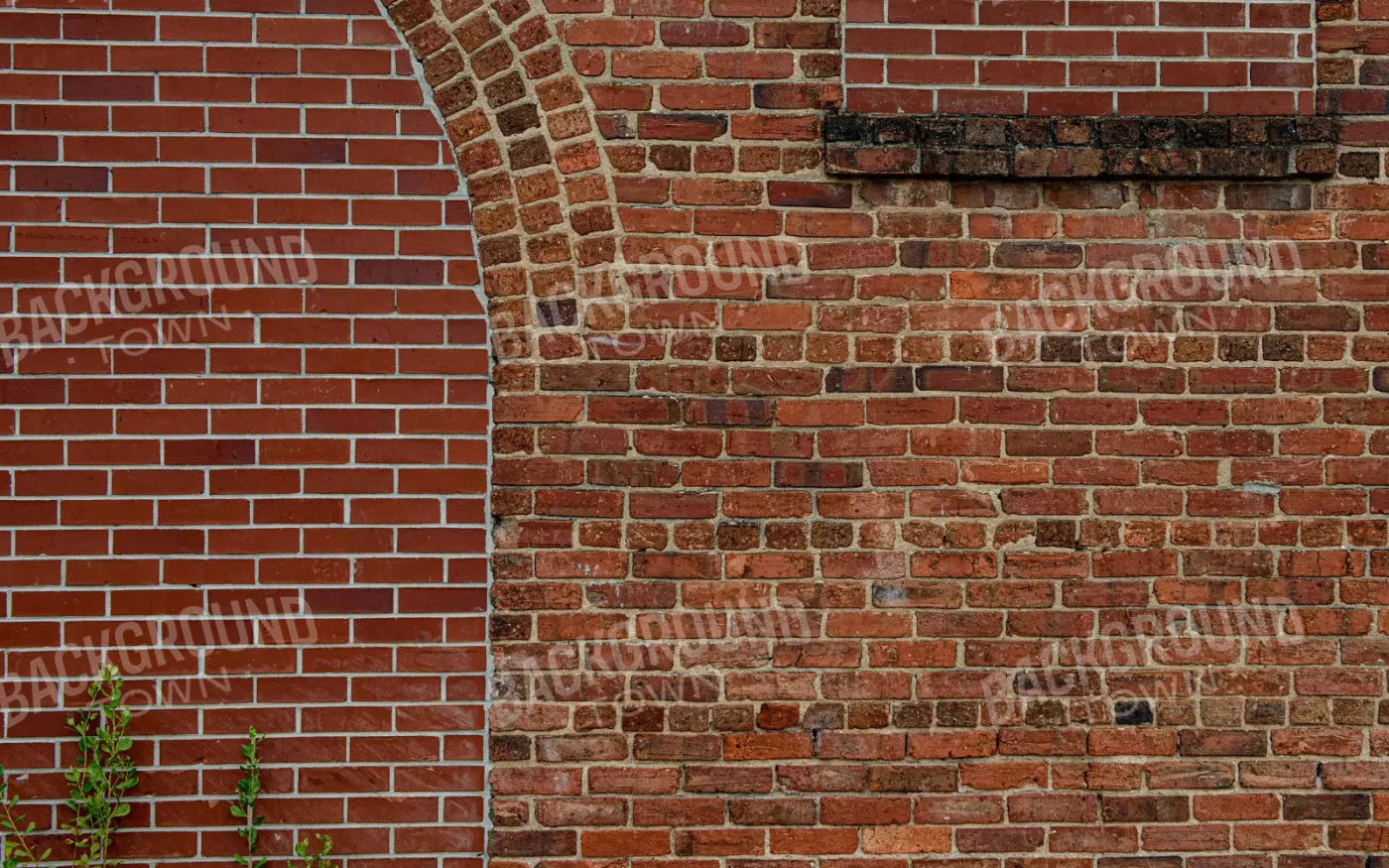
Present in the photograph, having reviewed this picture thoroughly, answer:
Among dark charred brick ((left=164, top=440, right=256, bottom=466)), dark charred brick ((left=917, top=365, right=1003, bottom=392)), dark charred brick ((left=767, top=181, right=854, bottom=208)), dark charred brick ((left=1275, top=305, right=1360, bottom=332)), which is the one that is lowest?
dark charred brick ((left=164, top=440, right=256, bottom=466))

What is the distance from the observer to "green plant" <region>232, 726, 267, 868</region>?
2.90 m

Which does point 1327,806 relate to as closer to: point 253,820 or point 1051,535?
point 1051,535

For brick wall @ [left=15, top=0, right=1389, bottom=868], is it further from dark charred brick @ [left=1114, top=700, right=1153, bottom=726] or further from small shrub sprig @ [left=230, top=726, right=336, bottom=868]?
small shrub sprig @ [left=230, top=726, right=336, bottom=868]

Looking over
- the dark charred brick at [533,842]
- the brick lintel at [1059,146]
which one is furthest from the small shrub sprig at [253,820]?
the brick lintel at [1059,146]

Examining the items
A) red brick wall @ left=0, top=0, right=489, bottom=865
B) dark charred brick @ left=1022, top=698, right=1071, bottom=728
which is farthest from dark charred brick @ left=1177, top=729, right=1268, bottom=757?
red brick wall @ left=0, top=0, right=489, bottom=865

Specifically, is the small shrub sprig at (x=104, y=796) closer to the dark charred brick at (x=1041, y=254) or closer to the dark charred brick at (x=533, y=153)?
the dark charred brick at (x=533, y=153)

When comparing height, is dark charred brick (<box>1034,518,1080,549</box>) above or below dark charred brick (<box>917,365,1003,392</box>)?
below

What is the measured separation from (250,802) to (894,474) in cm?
187

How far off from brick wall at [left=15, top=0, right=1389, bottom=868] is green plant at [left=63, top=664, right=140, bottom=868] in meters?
0.97

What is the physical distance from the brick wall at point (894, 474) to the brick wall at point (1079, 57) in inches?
4.9

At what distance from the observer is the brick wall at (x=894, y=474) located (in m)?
2.96

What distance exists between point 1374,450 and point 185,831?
10.8 feet

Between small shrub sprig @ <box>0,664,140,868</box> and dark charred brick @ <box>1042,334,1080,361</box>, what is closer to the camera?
small shrub sprig @ <box>0,664,140,868</box>

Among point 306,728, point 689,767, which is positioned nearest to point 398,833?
point 306,728
